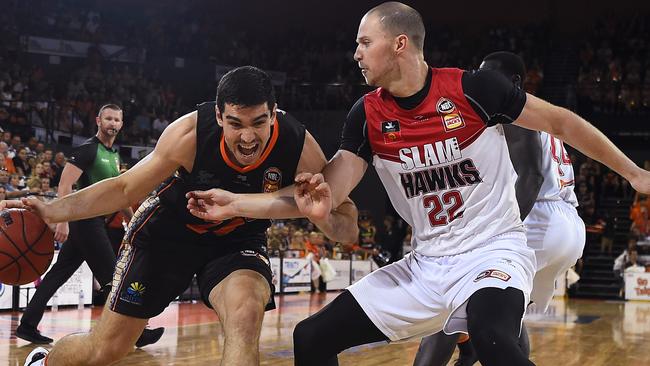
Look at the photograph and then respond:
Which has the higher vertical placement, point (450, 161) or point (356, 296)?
point (450, 161)

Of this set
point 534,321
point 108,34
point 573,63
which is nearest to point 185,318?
point 534,321

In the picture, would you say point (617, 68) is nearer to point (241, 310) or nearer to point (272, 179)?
point (272, 179)

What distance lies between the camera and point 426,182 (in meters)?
3.95

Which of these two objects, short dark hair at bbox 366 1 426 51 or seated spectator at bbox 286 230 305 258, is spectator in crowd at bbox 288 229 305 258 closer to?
seated spectator at bbox 286 230 305 258

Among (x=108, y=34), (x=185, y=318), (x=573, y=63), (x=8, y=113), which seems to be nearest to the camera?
(x=185, y=318)

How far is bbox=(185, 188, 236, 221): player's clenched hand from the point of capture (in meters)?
3.73

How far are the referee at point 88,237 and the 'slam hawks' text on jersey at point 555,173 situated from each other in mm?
3750

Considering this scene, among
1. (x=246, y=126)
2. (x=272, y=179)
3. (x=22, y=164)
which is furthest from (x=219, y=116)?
(x=22, y=164)

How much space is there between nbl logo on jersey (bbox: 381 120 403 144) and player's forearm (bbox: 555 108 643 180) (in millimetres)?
718

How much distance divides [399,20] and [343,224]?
3.29 ft

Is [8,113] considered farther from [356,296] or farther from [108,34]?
[356,296]

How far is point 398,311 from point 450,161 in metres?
0.72

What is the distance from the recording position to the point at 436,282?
12.7 ft

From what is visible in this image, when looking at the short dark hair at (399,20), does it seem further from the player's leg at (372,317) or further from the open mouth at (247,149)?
the player's leg at (372,317)
